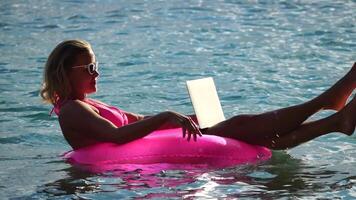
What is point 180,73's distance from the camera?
30.0 feet

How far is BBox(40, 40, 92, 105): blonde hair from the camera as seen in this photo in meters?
5.47

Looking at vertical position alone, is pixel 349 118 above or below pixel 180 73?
above

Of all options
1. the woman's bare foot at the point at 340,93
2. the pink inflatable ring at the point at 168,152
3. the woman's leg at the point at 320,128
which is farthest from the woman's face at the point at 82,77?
the woman's bare foot at the point at 340,93

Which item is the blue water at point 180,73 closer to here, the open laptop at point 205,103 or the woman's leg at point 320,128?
the woman's leg at point 320,128

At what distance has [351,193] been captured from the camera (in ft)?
16.1

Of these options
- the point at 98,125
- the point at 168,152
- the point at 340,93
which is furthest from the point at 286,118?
the point at 98,125

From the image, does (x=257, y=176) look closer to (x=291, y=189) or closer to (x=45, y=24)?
(x=291, y=189)

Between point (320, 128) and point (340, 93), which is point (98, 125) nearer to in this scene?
point (320, 128)

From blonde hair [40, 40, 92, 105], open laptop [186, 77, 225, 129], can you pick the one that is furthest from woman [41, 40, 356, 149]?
open laptop [186, 77, 225, 129]

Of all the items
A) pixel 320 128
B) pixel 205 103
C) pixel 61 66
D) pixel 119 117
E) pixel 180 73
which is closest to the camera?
pixel 61 66

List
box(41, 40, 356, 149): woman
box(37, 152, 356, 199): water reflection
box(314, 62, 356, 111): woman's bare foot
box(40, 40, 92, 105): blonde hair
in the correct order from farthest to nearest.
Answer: box(314, 62, 356, 111): woman's bare foot → box(40, 40, 92, 105): blonde hair → box(41, 40, 356, 149): woman → box(37, 152, 356, 199): water reflection

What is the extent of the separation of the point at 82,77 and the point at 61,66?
158mm

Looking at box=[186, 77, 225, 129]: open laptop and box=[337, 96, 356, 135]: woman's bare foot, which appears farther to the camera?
box=[186, 77, 225, 129]: open laptop

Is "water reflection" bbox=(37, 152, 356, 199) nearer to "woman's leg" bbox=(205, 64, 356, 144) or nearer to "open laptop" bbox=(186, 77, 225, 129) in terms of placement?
"woman's leg" bbox=(205, 64, 356, 144)
